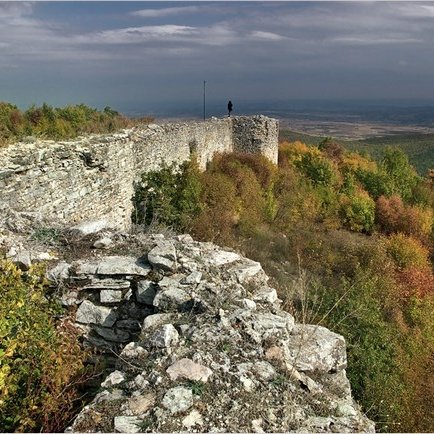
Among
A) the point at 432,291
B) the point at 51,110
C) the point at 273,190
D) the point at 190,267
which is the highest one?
the point at 51,110

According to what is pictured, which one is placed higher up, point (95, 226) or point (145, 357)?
point (95, 226)

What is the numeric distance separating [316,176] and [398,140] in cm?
5378

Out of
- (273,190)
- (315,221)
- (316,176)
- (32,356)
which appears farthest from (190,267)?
(316,176)

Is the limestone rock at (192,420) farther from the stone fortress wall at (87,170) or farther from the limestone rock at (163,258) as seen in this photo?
the stone fortress wall at (87,170)

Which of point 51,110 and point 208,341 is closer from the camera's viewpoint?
point 208,341

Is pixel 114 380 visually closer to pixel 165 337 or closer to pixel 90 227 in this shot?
pixel 165 337

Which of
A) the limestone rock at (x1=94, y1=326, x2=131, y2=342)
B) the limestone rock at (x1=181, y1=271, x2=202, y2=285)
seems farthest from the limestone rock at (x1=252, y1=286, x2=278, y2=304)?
the limestone rock at (x1=94, y1=326, x2=131, y2=342)

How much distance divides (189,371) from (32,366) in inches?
55.4

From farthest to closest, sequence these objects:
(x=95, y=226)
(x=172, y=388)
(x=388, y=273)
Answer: (x=388, y=273) < (x=95, y=226) < (x=172, y=388)

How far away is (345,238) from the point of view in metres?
22.5

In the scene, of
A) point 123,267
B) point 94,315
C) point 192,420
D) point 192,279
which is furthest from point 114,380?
point 123,267

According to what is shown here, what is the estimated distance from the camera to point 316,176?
2536 cm

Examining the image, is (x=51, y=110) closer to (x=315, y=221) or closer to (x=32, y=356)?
→ (x=315, y=221)

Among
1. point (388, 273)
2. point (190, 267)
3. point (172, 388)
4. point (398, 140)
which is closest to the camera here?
point (172, 388)
